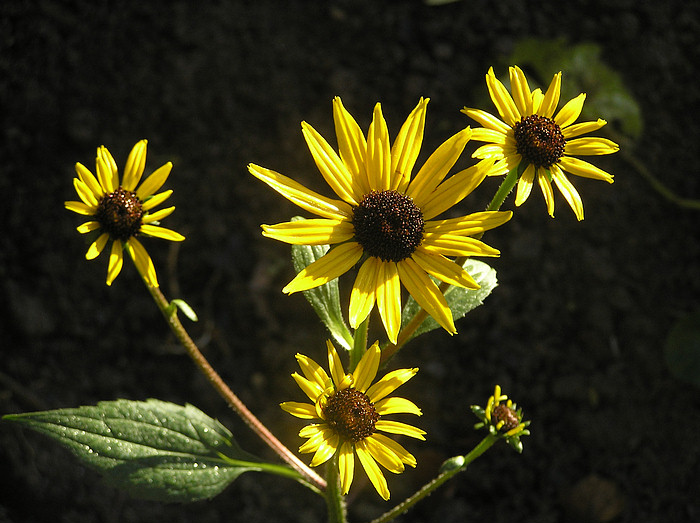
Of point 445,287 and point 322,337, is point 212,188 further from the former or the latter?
point 445,287

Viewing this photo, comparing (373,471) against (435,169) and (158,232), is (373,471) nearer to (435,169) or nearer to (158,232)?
(435,169)

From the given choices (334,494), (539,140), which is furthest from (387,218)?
(334,494)

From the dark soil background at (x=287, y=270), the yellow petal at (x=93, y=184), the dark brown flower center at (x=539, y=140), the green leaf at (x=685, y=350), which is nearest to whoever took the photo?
the dark brown flower center at (x=539, y=140)

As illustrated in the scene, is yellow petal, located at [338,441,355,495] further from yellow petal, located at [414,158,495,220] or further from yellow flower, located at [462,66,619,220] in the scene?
yellow flower, located at [462,66,619,220]

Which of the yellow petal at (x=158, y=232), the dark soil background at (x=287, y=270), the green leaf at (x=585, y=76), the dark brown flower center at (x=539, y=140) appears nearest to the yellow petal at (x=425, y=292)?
the dark brown flower center at (x=539, y=140)

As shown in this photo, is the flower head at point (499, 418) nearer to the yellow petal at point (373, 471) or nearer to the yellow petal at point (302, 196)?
the yellow petal at point (373, 471)

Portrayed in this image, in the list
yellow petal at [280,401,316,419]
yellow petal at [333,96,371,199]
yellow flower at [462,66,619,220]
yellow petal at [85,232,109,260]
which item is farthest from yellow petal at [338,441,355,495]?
yellow petal at [85,232,109,260]

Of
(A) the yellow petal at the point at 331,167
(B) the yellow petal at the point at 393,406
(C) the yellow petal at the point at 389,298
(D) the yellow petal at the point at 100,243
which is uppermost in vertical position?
(D) the yellow petal at the point at 100,243
